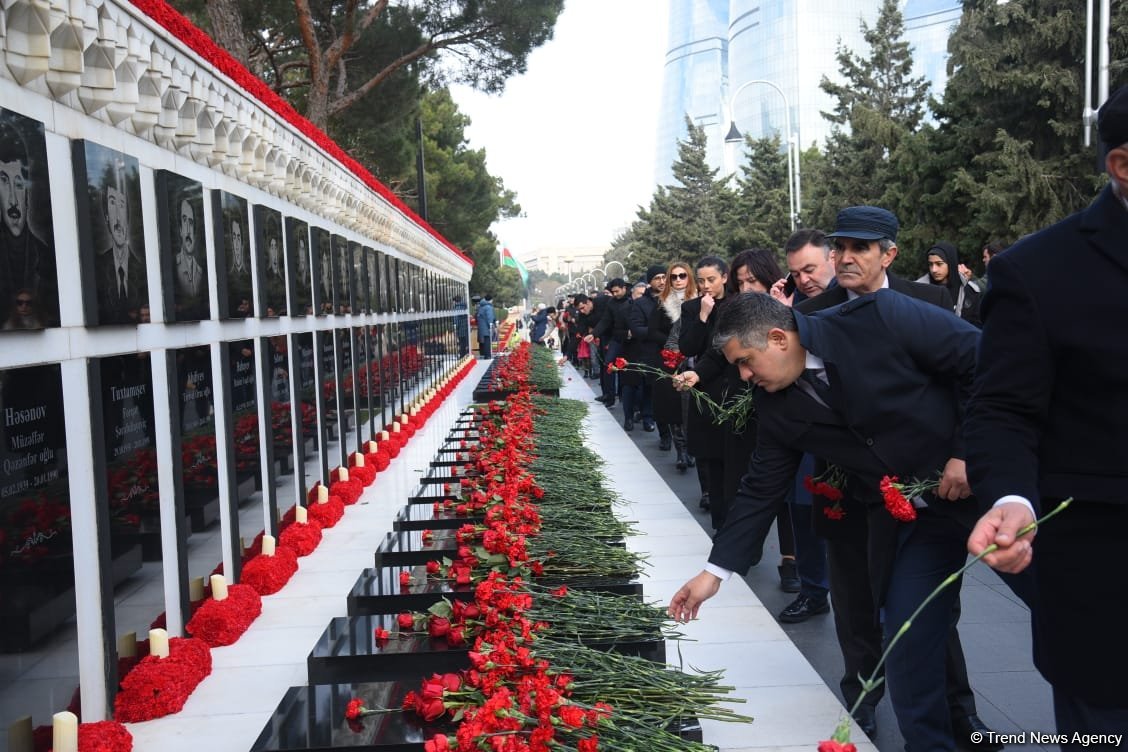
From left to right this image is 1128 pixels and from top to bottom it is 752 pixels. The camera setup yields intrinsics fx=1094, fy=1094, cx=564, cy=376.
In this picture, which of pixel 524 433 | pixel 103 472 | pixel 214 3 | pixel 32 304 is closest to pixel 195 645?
pixel 103 472

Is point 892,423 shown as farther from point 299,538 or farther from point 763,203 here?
point 763,203

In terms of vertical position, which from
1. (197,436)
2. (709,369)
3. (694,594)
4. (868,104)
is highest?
(868,104)

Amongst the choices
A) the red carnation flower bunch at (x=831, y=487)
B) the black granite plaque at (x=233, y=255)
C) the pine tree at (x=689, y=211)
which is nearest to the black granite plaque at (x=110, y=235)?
the black granite plaque at (x=233, y=255)

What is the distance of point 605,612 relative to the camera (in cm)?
430

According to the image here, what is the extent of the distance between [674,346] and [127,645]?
540 cm

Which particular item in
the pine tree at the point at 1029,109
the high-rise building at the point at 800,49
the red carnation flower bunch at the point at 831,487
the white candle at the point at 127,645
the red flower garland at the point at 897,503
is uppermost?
the high-rise building at the point at 800,49

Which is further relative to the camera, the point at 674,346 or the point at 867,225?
the point at 674,346

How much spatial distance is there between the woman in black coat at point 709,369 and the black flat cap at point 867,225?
229cm

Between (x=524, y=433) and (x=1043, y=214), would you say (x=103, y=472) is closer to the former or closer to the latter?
(x=524, y=433)

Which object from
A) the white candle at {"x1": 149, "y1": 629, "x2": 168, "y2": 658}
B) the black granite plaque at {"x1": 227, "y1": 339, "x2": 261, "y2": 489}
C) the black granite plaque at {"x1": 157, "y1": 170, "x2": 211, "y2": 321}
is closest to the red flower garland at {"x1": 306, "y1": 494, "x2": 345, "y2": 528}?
the black granite plaque at {"x1": 227, "y1": 339, "x2": 261, "y2": 489}

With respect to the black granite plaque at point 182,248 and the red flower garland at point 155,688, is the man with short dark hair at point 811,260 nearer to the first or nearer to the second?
the black granite plaque at point 182,248

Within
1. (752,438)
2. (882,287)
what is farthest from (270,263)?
(882,287)

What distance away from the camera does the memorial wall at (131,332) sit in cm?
359

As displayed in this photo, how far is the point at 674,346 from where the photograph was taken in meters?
8.95
